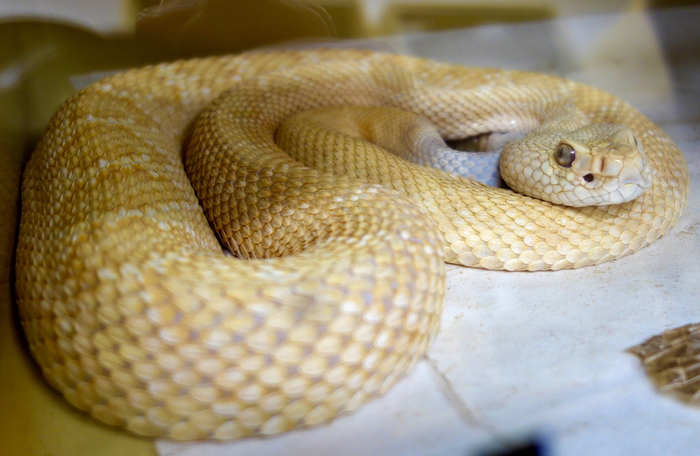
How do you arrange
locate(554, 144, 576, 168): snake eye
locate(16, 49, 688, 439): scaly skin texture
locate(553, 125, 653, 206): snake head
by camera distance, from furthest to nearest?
1. locate(554, 144, 576, 168): snake eye
2. locate(553, 125, 653, 206): snake head
3. locate(16, 49, 688, 439): scaly skin texture

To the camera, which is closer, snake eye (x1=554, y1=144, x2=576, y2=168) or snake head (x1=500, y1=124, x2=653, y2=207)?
snake head (x1=500, y1=124, x2=653, y2=207)

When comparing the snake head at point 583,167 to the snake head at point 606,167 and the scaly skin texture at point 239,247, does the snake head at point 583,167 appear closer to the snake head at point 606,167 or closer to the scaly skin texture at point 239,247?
the snake head at point 606,167

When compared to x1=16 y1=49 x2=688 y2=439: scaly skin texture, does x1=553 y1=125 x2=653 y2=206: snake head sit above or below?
above

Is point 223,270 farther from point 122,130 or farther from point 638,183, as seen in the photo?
point 638,183

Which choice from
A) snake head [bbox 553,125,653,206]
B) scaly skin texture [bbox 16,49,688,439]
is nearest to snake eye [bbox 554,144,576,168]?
snake head [bbox 553,125,653,206]

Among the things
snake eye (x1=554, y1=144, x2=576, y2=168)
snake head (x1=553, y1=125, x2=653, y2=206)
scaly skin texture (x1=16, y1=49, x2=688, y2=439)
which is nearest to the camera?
scaly skin texture (x1=16, y1=49, x2=688, y2=439)

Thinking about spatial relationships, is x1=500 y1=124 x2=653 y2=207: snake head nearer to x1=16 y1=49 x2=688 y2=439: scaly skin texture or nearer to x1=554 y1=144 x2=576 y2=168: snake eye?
x1=554 y1=144 x2=576 y2=168: snake eye

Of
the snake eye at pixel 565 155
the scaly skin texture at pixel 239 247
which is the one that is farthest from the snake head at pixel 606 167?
the scaly skin texture at pixel 239 247
